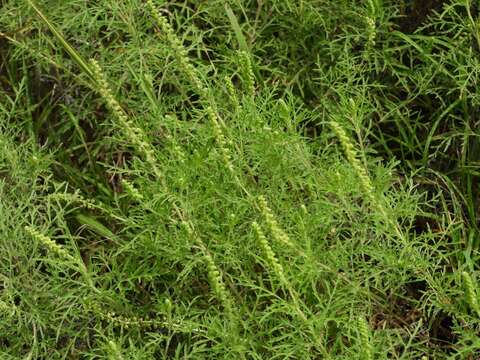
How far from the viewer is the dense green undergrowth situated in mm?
2881

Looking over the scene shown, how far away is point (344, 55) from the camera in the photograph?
141 inches


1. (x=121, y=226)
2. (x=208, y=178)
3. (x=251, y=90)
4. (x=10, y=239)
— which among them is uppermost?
(x=251, y=90)

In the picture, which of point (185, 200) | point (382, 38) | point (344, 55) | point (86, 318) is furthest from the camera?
point (382, 38)

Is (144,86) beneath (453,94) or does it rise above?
above

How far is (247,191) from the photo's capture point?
2961mm

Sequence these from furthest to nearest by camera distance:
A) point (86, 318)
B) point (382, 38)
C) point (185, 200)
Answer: point (382, 38) → point (86, 318) → point (185, 200)

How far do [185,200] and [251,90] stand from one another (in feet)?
1.31

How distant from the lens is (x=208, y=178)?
3.03m

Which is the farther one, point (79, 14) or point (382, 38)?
point (382, 38)

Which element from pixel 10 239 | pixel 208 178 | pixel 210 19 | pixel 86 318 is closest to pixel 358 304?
pixel 208 178

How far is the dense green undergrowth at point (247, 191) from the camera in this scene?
9.45 feet

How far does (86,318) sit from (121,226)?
0.60 meters

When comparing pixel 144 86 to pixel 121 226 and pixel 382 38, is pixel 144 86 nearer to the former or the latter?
pixel 121 226

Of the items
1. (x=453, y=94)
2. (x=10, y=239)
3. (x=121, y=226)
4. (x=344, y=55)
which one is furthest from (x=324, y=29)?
(x=10, y=239)
